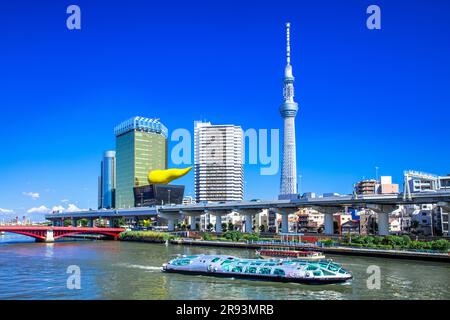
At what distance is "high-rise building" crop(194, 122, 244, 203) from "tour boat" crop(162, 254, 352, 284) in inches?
5097

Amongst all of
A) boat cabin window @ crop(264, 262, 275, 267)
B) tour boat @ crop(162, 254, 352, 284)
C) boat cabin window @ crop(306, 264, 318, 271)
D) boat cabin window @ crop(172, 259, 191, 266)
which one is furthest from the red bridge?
boat cabin window @ crop(306, 264, 318, 271)

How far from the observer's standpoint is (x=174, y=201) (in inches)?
6088

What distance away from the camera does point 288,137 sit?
517ft

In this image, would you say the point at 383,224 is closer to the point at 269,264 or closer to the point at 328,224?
the point at 328,224

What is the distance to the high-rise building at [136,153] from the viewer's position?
17362 centimetres

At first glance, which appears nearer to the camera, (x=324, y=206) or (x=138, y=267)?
(x=138, y=267)

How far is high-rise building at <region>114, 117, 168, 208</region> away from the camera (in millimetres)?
173625

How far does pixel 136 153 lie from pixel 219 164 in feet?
100

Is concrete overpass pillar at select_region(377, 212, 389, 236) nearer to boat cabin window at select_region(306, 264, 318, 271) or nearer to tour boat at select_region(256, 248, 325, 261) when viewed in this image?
tour boat at select_region(256, 248, 325, 261)

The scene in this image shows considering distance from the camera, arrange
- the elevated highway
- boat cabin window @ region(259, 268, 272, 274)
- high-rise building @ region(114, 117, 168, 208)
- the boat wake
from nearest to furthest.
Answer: boat cabin window @ region(259, 268, 272, 274) < the boat wake < the elevated highway < high-rise building @ region(114, 117, 168, 208)

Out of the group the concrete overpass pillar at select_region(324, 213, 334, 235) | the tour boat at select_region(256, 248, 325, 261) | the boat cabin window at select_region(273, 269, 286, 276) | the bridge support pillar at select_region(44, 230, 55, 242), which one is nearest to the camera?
the boat cabin window at select_region(273, 269, 286, 276)

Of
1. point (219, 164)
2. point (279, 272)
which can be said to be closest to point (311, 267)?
point (279, 272)
